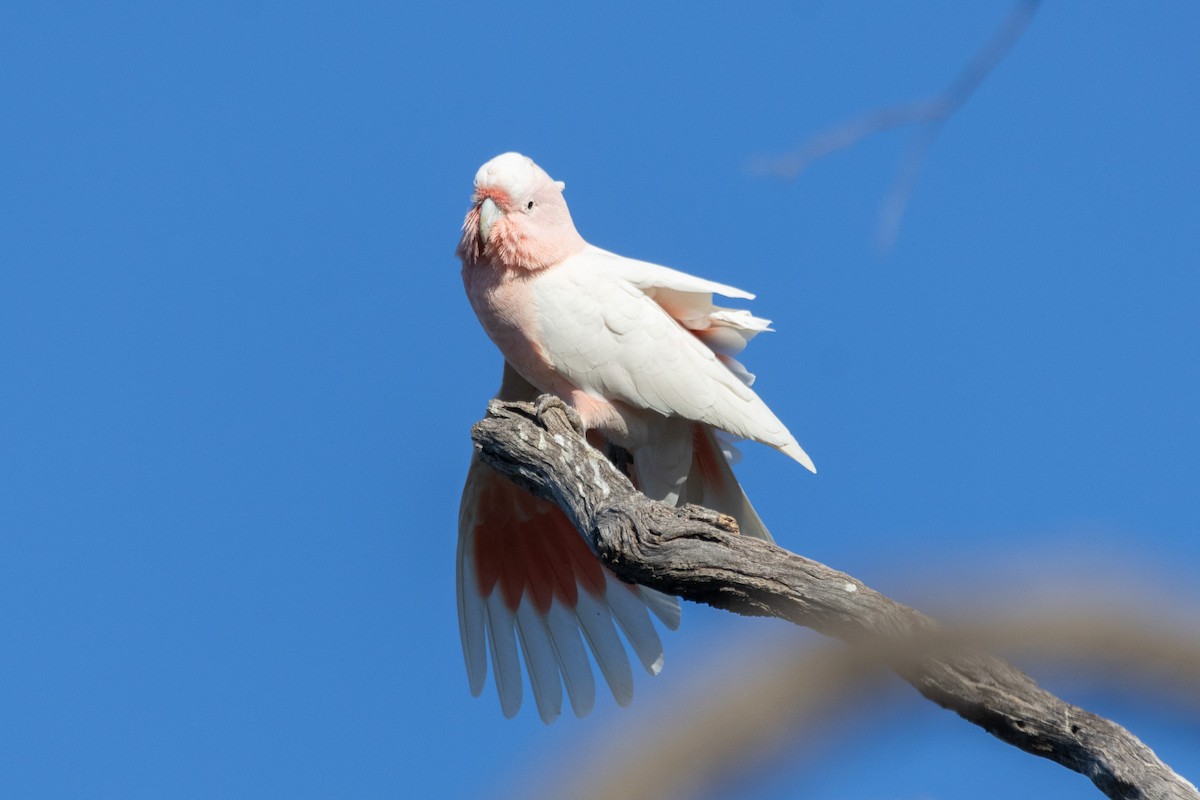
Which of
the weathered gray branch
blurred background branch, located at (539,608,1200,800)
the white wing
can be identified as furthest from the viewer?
A: the white wing

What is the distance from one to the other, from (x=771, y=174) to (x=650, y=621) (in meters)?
3.61

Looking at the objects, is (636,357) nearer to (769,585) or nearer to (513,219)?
(513,219)

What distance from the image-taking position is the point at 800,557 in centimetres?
356

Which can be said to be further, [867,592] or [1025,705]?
[867,592]

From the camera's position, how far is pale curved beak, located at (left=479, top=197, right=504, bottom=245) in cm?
552

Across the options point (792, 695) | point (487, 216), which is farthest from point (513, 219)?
point (792, 695)

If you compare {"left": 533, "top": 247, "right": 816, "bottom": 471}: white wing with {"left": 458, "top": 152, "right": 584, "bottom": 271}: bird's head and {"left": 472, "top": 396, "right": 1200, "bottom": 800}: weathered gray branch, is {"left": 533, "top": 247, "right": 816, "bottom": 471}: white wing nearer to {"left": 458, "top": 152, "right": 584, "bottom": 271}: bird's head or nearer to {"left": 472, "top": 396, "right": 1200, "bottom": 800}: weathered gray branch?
{"left": 458, "top": 152, "right": 584, "bottom": 271}: bird's head

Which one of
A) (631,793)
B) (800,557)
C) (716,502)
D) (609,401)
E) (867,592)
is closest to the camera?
(631,793)

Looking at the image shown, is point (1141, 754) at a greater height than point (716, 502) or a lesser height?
lesser

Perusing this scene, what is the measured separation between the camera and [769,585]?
11.4ft

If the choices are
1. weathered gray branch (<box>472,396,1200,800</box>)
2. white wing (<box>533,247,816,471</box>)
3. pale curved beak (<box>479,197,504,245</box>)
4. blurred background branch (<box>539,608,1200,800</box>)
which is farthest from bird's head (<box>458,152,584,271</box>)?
Result: blurred background branch (<box>539,608,1200,800</box>)

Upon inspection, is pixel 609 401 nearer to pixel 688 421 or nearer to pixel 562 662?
pixel 688 421

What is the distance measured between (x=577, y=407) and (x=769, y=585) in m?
2.19

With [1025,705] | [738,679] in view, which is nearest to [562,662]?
[1025,705]
